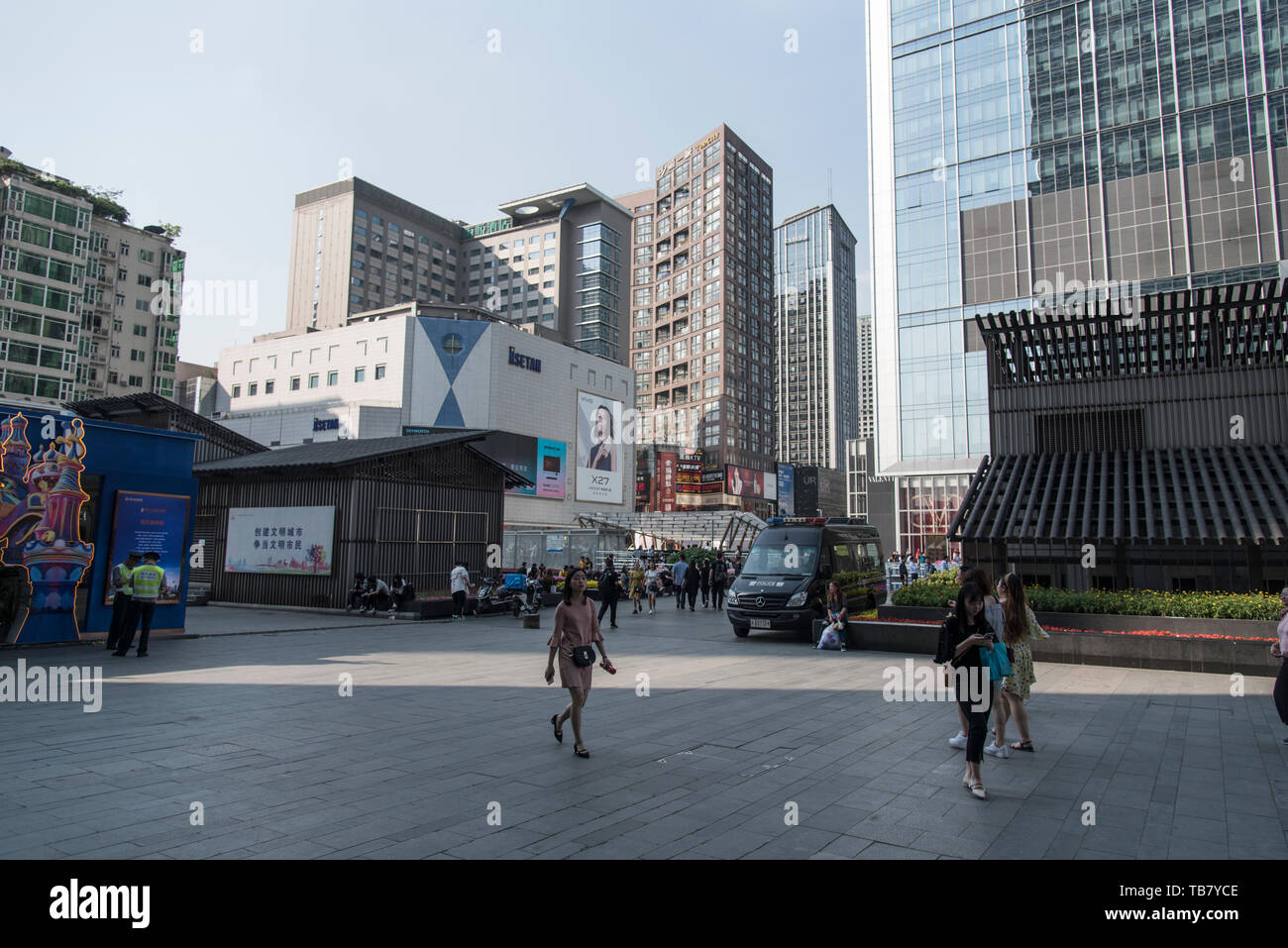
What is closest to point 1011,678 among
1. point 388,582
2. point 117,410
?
point 388,582

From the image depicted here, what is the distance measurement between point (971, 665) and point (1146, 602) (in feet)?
33.3

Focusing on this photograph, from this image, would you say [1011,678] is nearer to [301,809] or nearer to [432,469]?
[301,809]

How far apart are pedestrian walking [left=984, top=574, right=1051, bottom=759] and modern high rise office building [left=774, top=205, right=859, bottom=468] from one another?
6441 inches

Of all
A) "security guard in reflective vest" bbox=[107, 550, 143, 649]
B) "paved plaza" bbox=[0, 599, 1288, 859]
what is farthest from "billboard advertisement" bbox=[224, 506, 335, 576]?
"paved plaza" bbox=[0, 599, 1288, 859]

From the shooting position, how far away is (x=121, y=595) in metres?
12.7

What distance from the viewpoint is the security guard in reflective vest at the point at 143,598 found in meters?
12.5

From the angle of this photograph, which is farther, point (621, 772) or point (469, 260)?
point (469, 260)

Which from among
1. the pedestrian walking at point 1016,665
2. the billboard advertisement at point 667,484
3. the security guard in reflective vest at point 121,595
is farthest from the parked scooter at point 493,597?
the billboard advertisement at point 667,484

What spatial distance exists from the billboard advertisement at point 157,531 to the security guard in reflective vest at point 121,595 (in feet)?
6.23

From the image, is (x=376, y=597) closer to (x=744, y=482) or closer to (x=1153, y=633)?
(x=1153, y=633)

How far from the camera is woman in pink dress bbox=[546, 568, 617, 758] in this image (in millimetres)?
6973

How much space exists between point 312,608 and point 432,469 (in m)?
5.48

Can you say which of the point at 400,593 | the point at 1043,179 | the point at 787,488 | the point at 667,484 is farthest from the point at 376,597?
the point at 787,488

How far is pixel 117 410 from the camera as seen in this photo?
88.3 ft
